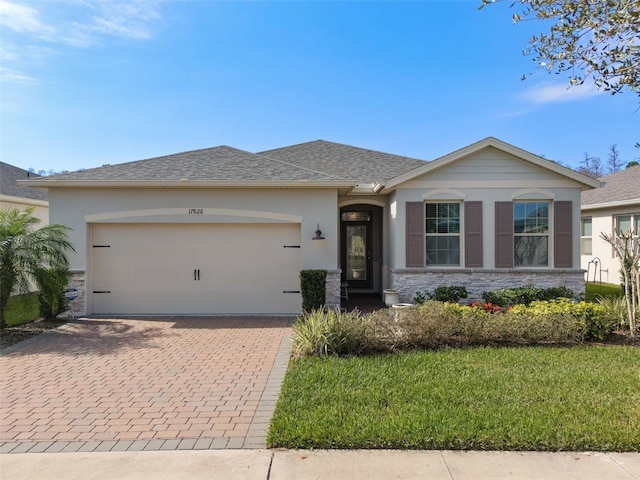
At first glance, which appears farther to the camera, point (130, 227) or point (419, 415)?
point (130, 227)

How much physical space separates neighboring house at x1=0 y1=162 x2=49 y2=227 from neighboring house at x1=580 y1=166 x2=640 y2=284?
20216mm

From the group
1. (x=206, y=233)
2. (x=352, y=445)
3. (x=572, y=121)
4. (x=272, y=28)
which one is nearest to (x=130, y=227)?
(x=206, y=233)

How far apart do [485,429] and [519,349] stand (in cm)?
332

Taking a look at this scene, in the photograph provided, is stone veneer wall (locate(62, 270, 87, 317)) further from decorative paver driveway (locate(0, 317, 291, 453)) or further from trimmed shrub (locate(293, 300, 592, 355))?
trimmed shrub (locate(293, 300, 592, 355))

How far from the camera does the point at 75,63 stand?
31.0 feet

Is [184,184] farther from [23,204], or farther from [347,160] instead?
[23,204]

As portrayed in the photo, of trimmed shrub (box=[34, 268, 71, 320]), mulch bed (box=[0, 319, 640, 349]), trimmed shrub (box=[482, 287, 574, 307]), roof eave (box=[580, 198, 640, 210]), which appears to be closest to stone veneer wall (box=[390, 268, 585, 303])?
trimmed shrub (box=[482, 287, 574, 307])

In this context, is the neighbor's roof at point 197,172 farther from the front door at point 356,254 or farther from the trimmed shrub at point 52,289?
the front door at point 356,254

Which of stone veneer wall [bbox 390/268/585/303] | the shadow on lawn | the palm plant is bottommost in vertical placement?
the shadow on lawn

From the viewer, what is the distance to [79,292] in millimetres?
9852

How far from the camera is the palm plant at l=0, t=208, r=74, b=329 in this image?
26.3 feet

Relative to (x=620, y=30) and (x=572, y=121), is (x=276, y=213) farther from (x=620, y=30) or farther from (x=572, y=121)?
(x=572, y=121)

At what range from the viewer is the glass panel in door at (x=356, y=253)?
1361 centimetres

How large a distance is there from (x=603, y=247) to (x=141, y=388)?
17360 mm
